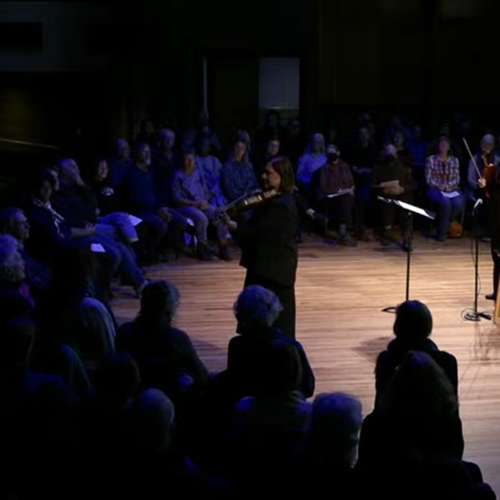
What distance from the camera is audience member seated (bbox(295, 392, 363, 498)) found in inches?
116

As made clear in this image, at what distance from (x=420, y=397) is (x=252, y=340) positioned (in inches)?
32.5

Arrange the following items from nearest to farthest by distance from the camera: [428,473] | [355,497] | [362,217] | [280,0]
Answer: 1. [355,497]
2. [428,473]
3. [362,217]
4. [280,0]

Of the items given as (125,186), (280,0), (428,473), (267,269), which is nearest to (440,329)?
(267,269)

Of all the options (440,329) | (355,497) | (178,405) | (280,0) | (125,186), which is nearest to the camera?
(355,497)

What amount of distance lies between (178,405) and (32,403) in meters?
0.74

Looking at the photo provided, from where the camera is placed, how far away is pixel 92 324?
4547 millimetres

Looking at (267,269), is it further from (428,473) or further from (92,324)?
(428,473)

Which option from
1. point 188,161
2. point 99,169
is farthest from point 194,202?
point 99,169

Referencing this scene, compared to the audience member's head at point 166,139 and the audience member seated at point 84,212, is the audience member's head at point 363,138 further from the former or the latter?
the audience member seated at point 84,212

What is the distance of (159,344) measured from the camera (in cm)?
429

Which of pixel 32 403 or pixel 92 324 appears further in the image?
pixel 92 324

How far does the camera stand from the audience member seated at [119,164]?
9.66 m

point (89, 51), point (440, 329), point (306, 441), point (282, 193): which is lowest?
point (440, 329)

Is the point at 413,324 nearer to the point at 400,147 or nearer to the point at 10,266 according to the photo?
the point at 10,266
